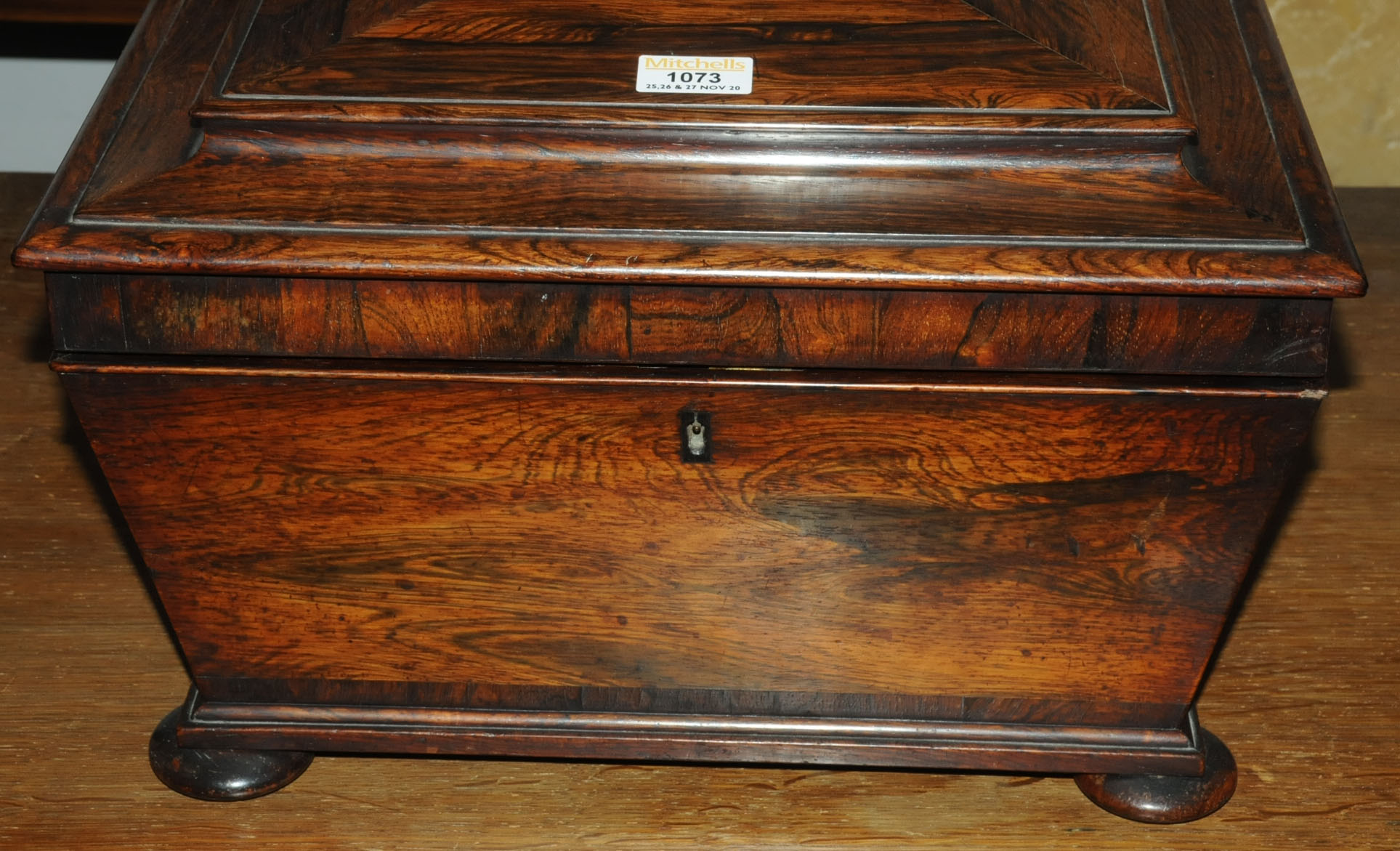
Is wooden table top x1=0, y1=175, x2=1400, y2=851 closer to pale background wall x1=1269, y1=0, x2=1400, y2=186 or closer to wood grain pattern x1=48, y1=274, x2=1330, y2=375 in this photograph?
wood grain pattern x1=48, y1=274, x2=1330, y2=375

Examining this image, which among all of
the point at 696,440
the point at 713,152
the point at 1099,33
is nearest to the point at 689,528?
the point at 696,440

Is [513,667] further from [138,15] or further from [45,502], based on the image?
[138,15]

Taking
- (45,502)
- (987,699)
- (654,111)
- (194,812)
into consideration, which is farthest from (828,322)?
(45,502)

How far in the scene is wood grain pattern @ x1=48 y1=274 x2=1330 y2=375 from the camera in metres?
1.25

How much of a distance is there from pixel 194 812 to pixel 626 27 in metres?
0.91

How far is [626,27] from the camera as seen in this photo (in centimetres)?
138

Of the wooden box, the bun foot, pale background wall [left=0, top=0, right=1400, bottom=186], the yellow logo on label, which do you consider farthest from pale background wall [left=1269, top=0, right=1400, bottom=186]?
the bun foot

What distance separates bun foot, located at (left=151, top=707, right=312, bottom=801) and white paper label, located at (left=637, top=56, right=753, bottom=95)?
803mm

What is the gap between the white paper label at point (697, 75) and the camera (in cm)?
133

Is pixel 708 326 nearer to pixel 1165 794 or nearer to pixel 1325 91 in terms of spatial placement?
pixel 1165 794

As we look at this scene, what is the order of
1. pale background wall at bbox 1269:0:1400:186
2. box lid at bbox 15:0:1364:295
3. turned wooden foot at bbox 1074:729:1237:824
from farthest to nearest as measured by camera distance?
pale background wall at bbox 1269:0:1400:186, turned wooden foot at bbox 1074:729:1237:824, box lid at bbox 15:0:1364:295

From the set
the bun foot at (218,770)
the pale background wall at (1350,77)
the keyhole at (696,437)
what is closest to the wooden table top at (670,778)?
the bun foot at (218,770)

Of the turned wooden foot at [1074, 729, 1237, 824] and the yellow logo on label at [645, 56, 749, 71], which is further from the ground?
the yellow logo on label at [645, 56, 749, 71]

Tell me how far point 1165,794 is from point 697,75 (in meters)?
0.86
